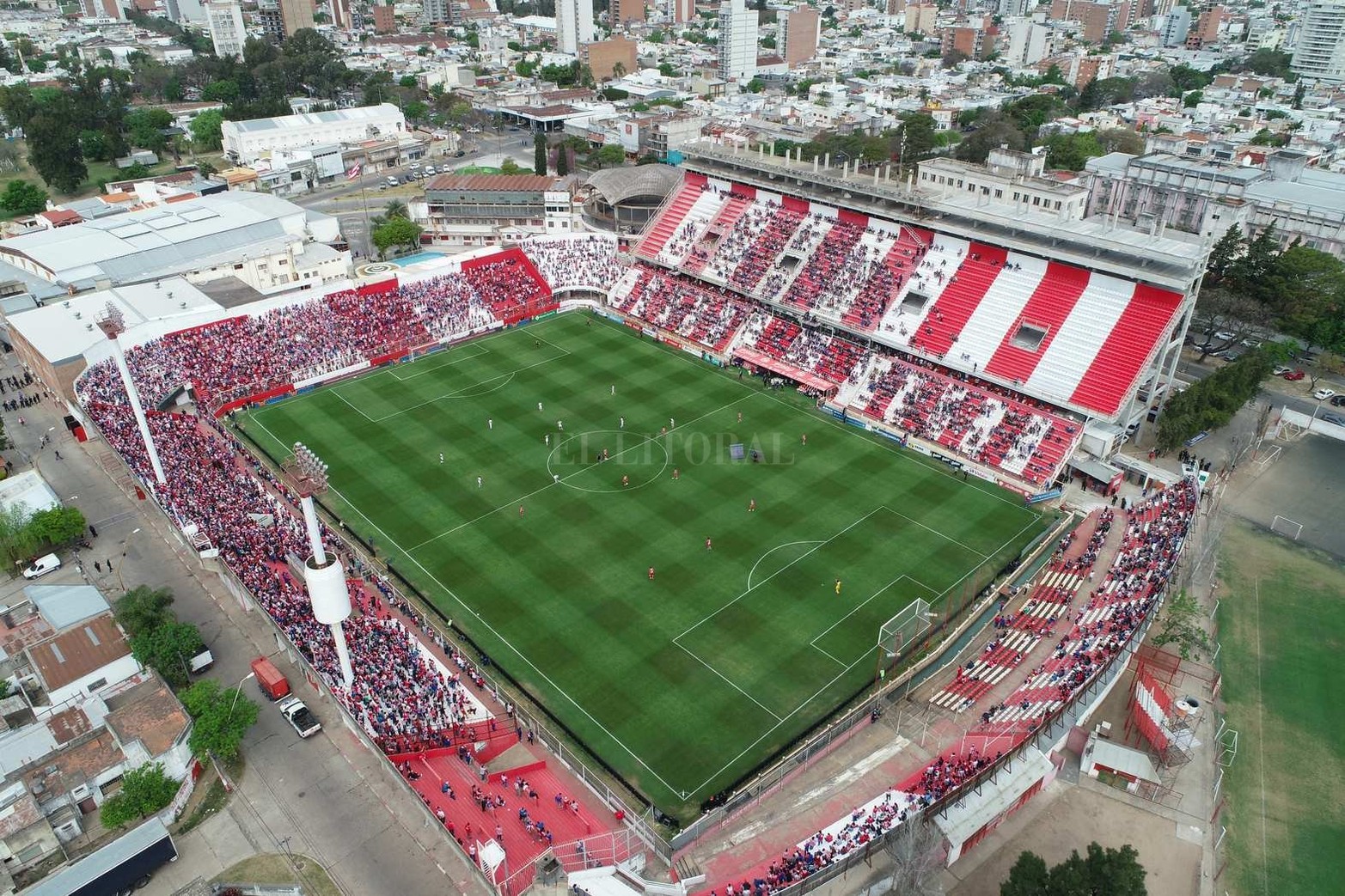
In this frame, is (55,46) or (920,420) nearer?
(920,420)

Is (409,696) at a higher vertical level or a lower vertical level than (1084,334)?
lower

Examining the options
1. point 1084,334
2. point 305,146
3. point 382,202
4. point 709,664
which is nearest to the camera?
point 709,664

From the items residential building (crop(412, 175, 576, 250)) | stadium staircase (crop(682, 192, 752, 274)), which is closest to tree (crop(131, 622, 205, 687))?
stadium staircase (crop(682, 192, 752, 274))

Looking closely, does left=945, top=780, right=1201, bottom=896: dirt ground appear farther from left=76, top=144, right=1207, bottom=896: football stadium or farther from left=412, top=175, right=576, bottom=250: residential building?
left=412, top=175, right=576, bottom=250: residential building

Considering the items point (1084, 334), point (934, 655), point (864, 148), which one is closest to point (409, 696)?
point (934, 655)

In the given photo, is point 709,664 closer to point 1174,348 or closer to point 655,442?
point 655,442

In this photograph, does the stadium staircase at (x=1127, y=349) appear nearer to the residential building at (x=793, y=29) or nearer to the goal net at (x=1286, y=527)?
the goal net at (x=1286, y=527)

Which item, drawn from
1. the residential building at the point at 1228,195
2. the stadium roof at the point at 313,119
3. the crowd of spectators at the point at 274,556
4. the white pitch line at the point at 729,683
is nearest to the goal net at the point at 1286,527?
the white pitch line at the point at 729,683
